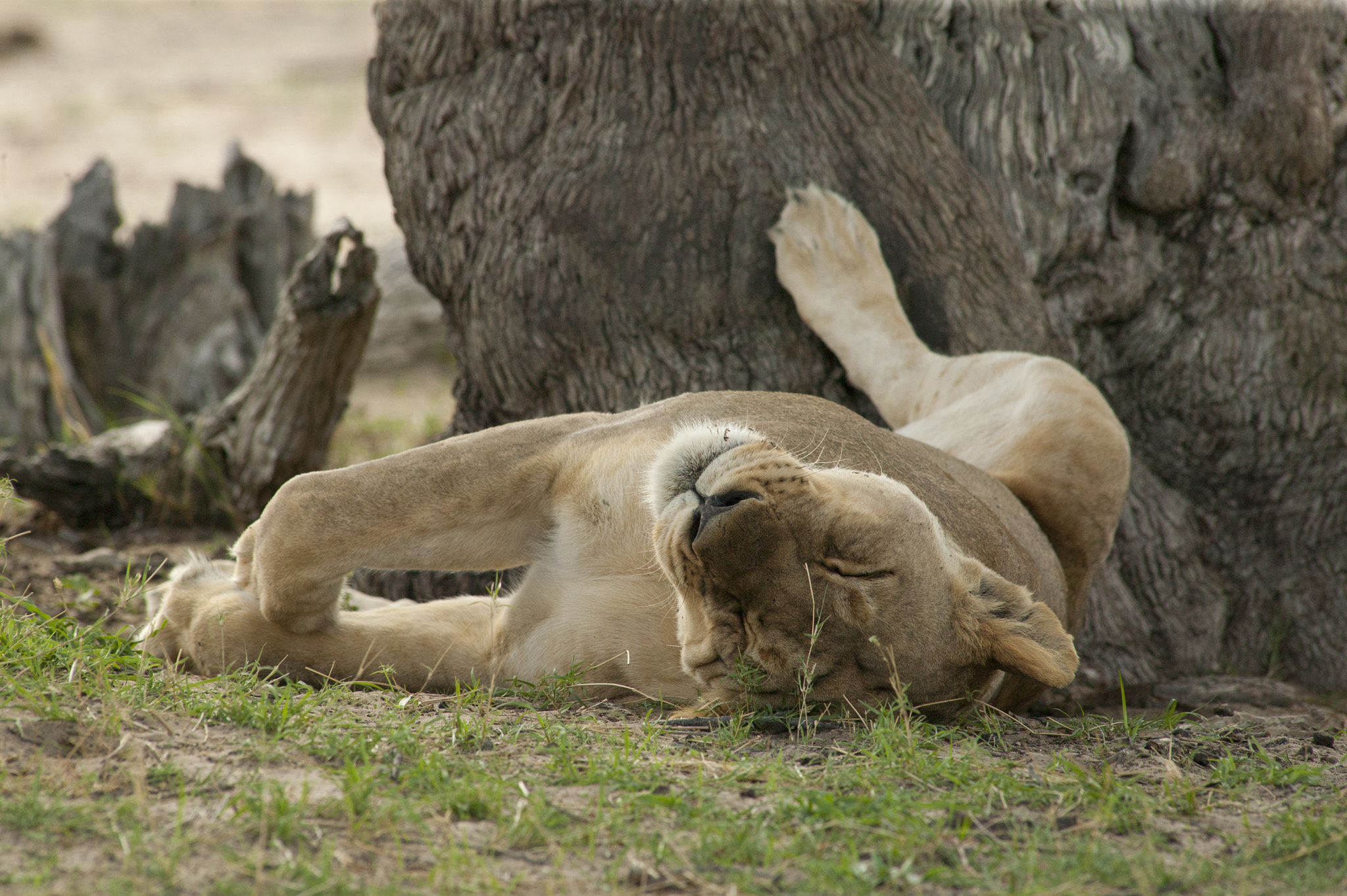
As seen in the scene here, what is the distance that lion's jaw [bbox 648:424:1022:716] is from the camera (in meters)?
2.73

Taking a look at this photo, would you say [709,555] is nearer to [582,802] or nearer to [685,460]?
[685,460]

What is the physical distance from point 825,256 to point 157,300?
4.57m

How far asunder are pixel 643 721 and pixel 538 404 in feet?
6.58

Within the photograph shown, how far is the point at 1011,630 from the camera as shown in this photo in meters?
2.96

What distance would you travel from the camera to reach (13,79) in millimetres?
18656

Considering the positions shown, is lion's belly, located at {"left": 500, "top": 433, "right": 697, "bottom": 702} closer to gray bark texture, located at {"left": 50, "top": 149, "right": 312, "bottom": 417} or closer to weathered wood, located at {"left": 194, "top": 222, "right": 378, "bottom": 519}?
weathered wood, located at {"left": 194, "top": 222, "right": 378, "bottom": 519}

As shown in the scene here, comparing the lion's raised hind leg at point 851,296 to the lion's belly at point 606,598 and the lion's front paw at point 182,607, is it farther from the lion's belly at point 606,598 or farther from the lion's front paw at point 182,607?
the lion's front paw at point 182,607

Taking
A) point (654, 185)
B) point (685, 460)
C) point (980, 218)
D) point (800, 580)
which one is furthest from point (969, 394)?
point (800, 580)

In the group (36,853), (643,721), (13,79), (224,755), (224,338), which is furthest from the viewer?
(13,79)

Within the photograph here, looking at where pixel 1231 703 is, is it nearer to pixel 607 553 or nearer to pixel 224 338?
pixel 607 553

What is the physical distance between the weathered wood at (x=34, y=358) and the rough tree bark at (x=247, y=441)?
637mm

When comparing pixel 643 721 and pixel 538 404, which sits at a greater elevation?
pixel 538 404

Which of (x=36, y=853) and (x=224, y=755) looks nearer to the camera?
(x=36, y=853)

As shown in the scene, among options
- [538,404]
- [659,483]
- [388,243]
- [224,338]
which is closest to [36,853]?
[659,483]
